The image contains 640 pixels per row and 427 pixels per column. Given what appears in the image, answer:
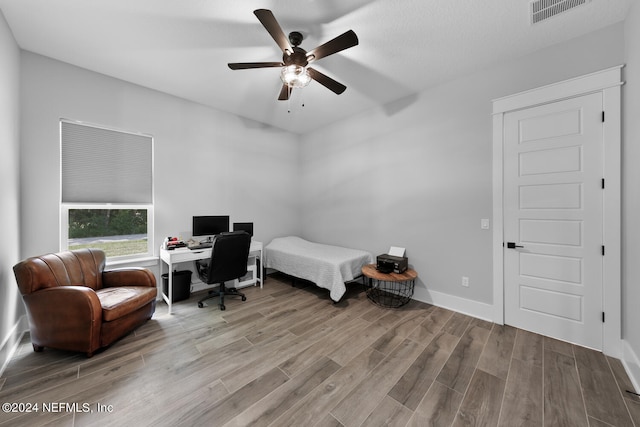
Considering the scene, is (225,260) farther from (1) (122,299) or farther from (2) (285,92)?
(2) (285,92)

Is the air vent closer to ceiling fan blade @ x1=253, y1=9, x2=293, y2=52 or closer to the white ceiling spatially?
the white ceiling

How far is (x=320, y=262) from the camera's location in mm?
3342

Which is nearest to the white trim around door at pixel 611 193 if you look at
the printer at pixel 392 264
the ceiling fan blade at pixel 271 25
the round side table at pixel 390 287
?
the round side table at pixel 390 287

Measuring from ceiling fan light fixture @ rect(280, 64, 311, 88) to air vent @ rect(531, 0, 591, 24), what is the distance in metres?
1.88

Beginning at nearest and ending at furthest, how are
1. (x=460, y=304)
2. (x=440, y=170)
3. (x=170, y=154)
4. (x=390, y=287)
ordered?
(x=460, y=304), (x=440, y=170), (x=170, y=154), (x=390, y=287)

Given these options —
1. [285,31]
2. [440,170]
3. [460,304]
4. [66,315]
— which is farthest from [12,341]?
[440,170]

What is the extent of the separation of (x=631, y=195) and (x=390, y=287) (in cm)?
252

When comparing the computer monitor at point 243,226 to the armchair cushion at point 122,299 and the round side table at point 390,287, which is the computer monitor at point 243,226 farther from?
the round side table at point 390,287

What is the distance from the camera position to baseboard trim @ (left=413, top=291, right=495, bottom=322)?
2713 millimetres

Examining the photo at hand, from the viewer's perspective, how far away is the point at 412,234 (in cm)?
333

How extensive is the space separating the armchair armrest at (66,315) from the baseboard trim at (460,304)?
3.52 m

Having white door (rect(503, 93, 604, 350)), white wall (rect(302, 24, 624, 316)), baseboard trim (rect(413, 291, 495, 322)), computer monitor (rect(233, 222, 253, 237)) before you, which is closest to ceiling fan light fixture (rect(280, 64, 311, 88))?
white wall (rect(302, 24, 624, 316))

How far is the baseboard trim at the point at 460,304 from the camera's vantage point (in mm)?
2713

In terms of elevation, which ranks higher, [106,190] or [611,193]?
[106,190]
